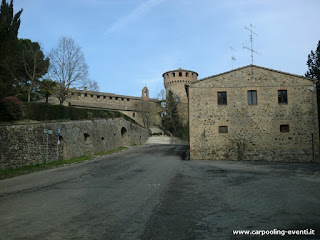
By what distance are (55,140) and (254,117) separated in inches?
627

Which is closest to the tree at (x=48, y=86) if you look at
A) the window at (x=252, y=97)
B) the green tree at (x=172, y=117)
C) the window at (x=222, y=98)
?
the window at (x=222, y=98)

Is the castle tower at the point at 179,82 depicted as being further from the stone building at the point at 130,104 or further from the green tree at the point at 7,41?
the green tree at the point at 7,41

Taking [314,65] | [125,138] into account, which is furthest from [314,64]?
[125,138]

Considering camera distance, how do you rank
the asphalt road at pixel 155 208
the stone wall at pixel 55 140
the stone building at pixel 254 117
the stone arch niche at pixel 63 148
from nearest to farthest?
the asphalt road at pixel 155 208, the stone wall at pixel 55 140, the stone arch niche at pixel 63 148, the stone building at pixel 254 117

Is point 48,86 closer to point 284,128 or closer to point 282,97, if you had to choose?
point 282,97

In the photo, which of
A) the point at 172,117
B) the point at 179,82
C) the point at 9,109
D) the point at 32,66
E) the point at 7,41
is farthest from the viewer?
the point at 179,82

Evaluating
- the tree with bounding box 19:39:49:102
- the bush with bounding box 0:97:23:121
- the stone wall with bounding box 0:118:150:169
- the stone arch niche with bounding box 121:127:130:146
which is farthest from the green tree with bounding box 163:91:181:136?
the bush with bounding box 0:97:23:121

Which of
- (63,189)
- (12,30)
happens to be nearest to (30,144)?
(63,189)

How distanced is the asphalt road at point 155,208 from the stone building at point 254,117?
32.0ft

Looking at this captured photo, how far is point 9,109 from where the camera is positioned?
60.1 ft

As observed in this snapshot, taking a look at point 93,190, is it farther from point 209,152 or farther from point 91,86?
point 91,86

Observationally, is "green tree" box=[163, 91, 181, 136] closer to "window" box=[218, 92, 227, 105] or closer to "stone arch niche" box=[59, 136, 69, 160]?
"window" box=[218, 92, 227, 105]

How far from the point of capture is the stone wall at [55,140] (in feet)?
52.9

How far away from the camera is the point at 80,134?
2433 centimetres
